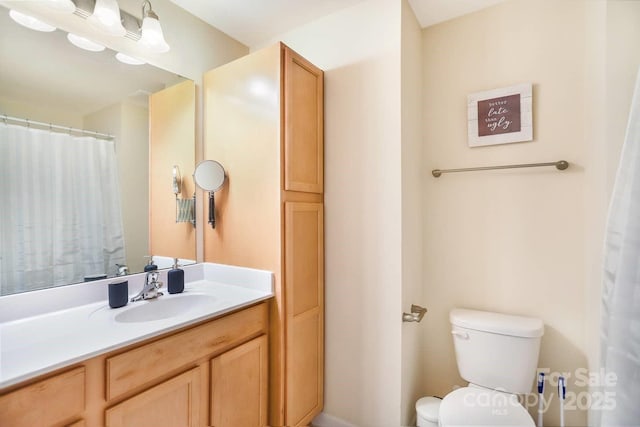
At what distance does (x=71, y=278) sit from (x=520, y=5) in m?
2.68

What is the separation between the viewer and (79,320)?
1.13 meters

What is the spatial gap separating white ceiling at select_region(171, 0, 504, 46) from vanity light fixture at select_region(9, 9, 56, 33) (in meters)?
0.69

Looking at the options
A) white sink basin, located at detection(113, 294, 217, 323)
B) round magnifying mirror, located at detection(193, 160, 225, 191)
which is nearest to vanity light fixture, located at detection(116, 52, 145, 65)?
round magnifying mirror, located at detection(193, 160, 225, 191)

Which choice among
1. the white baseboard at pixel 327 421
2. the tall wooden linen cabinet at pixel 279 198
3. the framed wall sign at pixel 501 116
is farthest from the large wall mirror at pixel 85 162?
the framed wall sign at pixel 501 116

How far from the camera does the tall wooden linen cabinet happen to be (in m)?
1.48

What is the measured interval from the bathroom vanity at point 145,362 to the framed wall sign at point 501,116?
1.47 meters

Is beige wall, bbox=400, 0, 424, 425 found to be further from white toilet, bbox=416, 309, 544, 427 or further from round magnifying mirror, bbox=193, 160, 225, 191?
round magnifying mirror, bbox=193, 160, 225, 191

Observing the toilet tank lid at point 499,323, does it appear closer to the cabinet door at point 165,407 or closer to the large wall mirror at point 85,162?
the cabinet door at point 165,407

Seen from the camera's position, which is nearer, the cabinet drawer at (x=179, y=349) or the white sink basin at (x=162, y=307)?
the cabinet drawer at (x=179, y=349)

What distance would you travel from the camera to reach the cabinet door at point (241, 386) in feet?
4.05

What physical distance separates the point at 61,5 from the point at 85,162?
2.18ft

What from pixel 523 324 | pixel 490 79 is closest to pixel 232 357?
pixel 523 324

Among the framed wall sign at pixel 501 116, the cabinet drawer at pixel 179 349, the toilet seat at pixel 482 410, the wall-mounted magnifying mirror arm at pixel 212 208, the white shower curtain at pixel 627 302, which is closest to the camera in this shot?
the white shower curtain at pixel 627 302

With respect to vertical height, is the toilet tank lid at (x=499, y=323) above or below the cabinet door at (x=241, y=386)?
above
